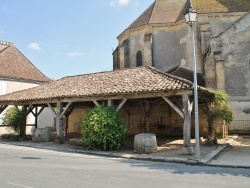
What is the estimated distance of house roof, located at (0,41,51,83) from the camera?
24875 millimetres

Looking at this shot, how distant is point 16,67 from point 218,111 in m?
19.3

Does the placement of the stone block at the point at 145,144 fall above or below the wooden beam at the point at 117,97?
below

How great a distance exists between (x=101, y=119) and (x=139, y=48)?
48.8ft

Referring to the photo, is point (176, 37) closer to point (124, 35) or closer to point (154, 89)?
point (124, 35)

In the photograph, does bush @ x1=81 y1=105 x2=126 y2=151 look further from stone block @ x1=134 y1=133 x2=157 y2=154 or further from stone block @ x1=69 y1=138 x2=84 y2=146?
stone block @ x1=69 y1=138 x2=84 y2=146

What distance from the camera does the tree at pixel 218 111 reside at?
14.2 metres

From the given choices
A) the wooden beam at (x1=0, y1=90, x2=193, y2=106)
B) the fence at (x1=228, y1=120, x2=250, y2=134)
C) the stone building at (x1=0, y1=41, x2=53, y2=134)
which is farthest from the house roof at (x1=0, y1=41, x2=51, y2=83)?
the fence at (x1=228, y1=120, x2=250, y2=134)

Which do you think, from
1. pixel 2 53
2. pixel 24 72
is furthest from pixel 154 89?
pixel 2 53

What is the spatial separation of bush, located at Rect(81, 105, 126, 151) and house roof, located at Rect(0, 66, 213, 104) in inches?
40.8

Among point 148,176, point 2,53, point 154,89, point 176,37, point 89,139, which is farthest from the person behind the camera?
point 2,53

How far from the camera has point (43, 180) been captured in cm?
636

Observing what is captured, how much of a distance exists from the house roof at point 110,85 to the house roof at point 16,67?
6.72 m

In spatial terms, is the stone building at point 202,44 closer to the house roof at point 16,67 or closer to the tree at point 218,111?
the tree at point 218,111

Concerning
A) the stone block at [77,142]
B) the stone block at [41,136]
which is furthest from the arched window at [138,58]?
the stone block at [77,142]
